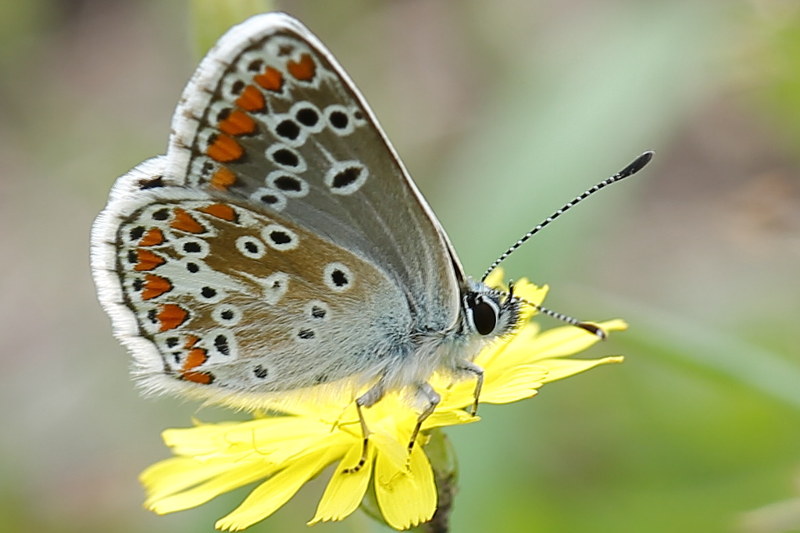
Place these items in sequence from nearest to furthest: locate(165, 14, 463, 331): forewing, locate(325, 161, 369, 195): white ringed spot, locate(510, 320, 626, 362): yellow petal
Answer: locate(165, 14, 463, 331): forewing < locate(325, 161, 369, 195): white ringed spot < locate(510, 320, 626, 362): yellow petal

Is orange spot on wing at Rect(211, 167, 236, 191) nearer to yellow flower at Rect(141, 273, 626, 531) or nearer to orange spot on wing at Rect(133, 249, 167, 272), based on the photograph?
orange spot on wing at Rect(133, 249, 167, 272)

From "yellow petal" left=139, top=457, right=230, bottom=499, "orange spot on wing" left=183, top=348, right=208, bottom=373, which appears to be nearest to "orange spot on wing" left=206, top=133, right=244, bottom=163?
"orange spot on wing" left=183, top=348, right=208, bottom=373

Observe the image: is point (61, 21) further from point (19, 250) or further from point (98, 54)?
point (19, 250)

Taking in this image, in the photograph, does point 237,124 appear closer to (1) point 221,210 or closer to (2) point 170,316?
(1) point 221,210

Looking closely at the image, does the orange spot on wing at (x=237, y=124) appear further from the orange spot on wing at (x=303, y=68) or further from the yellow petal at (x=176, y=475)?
the yellow petal at (x=176, y=475)

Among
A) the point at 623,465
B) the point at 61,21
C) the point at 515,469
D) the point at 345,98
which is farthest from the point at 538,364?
the point at 61,21

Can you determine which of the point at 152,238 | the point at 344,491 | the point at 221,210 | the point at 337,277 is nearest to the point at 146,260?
the point at 152,238

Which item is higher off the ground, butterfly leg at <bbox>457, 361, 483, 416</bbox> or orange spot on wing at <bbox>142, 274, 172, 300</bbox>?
orange spot on wing at <bbox>142, 274, 172, 300</bbox>
